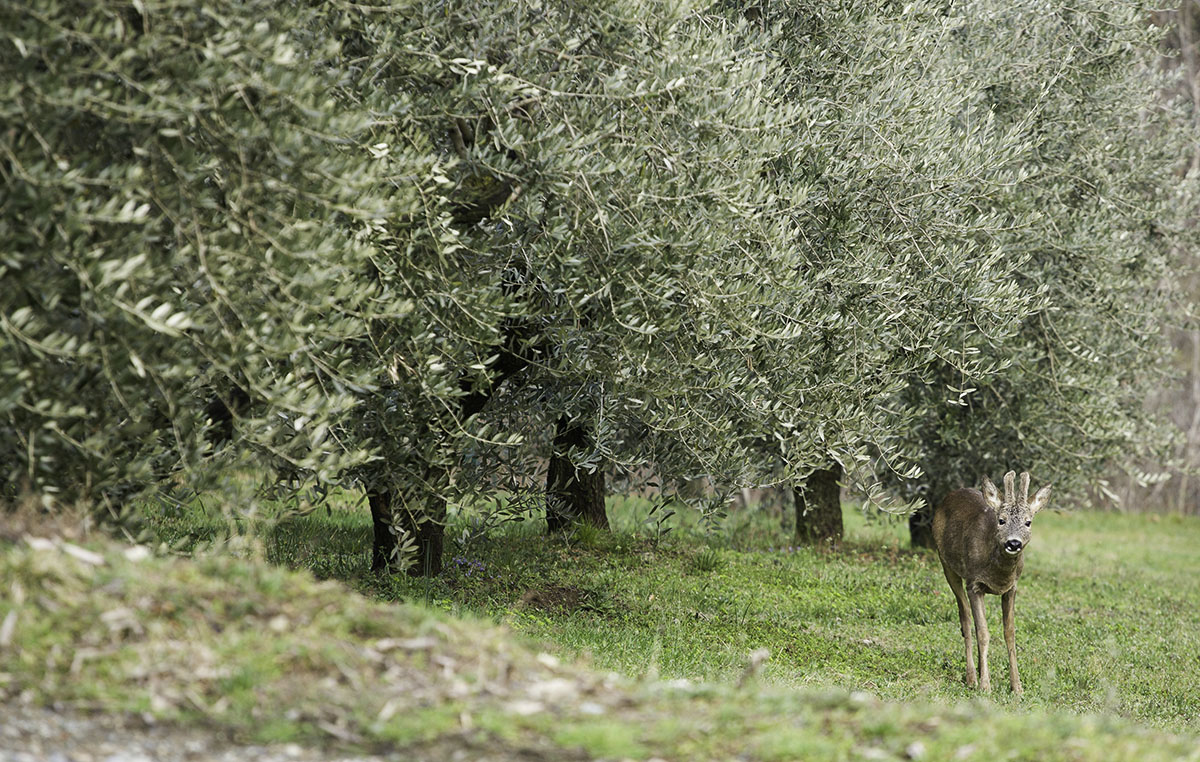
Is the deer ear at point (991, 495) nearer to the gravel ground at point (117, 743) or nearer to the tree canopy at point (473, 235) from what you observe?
the tree canopy at point (473, 235)

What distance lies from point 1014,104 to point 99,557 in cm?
1216

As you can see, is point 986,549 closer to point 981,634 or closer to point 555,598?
point 981,634

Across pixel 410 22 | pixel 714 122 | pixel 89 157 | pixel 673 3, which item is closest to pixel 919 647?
pixel 714 122

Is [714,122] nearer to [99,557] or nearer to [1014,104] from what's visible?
[99,557]

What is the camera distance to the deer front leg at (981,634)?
10.5 metres

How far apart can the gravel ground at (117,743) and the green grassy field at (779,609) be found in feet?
10.7

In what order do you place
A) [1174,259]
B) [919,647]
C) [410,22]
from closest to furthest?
[410,22], [919,647], [1174,259]

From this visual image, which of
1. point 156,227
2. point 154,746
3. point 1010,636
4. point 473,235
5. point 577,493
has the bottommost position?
point 1010,636

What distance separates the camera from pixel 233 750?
4.87 metres

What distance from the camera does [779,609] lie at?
1254 cm

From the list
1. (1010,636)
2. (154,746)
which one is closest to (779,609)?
(1010,636)

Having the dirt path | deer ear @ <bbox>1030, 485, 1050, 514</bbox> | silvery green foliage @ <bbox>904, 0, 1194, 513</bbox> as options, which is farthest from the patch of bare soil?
the dirt path

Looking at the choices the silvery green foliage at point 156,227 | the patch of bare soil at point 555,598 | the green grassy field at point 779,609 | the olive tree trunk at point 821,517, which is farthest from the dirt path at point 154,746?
the olive tree trunk at point 821,517

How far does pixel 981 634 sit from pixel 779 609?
2.42m
